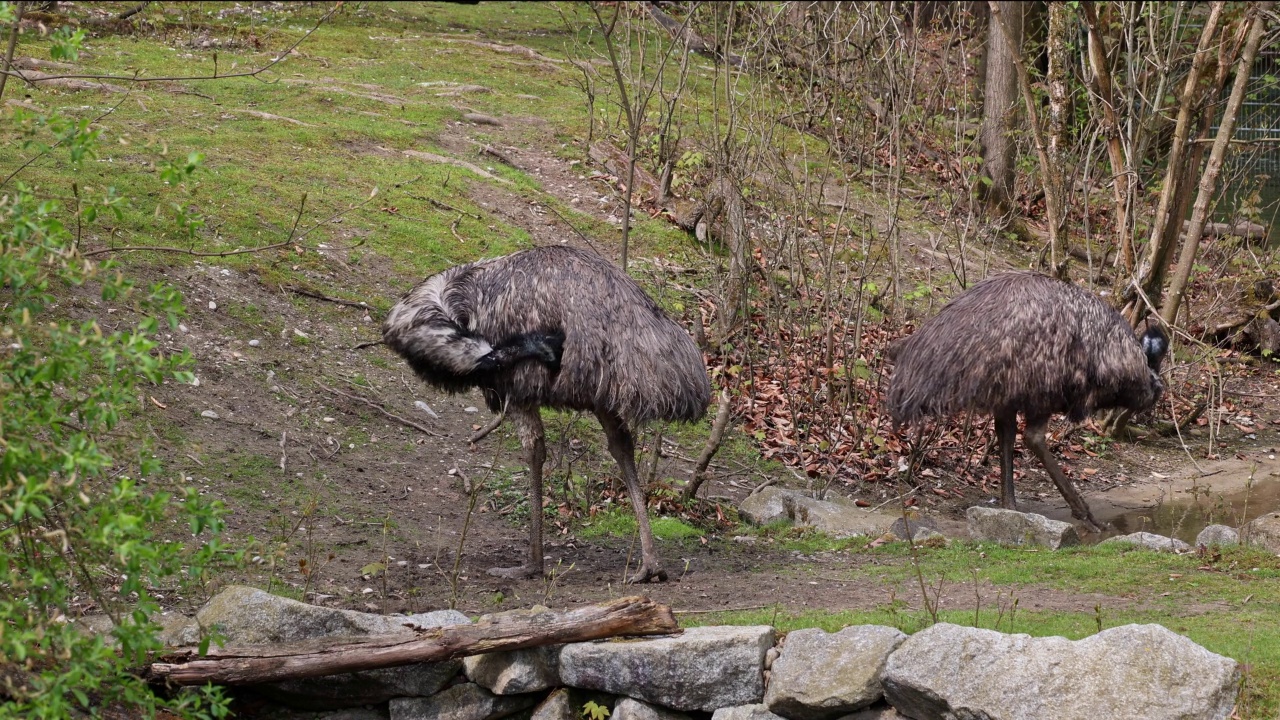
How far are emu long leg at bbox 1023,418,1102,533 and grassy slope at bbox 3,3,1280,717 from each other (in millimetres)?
1494

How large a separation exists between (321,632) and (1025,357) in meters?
5.44

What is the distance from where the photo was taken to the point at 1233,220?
13.8 m

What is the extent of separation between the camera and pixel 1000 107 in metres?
16.2

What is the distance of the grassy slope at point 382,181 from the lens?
662 centimetres

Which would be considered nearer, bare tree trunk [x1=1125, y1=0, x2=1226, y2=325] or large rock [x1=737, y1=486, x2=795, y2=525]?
large rock [x1=737, y1=486, x2=795, y2=525]

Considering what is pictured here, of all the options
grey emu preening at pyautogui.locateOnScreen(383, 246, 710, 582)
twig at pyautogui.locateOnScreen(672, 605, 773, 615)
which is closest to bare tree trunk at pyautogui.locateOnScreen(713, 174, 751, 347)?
grey emu preening at pyautogui.locateOnScreen(383, 246, 710, 582)

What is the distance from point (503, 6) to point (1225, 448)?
15.4 m

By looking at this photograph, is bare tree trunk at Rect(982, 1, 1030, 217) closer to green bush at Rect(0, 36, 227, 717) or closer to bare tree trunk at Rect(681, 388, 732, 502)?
bare tree trunk at Rect(681, 388, 732, 502)

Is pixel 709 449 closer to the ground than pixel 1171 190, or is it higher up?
closer to the ground

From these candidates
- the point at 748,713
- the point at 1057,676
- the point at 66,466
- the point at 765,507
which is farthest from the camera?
the point at 765,507

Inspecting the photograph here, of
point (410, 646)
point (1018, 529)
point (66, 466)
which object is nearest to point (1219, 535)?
point (1018, 529)

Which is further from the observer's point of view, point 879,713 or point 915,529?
point 915,529

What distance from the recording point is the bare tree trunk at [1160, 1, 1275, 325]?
10.0m

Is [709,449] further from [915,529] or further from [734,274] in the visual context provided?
[734,274]
